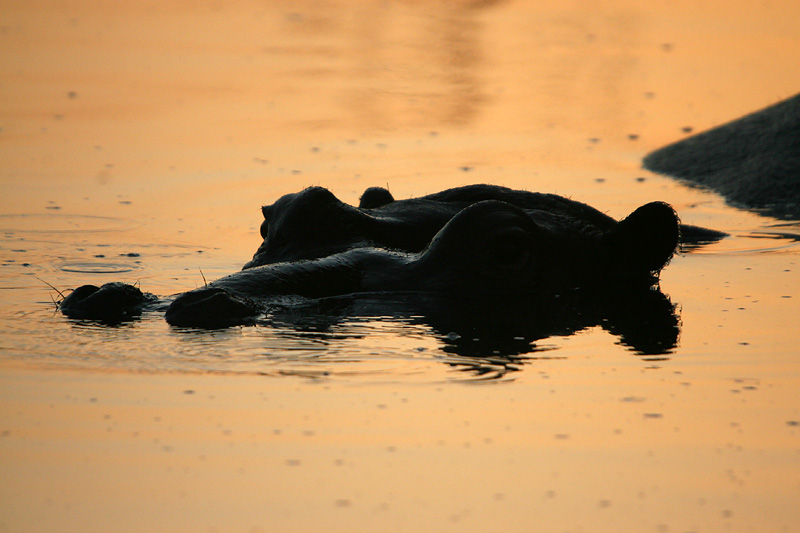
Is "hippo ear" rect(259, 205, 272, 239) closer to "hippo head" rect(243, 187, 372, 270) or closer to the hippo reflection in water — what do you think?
the hippo reflection in water

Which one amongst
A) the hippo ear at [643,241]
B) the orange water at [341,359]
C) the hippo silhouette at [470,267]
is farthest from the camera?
the hippo ear at [643,241]

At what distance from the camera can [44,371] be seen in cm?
538

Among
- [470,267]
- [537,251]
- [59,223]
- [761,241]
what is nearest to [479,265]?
[470,267]

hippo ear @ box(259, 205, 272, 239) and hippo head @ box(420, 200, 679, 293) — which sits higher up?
hippo ear @ box(259, 205, 272, 239)

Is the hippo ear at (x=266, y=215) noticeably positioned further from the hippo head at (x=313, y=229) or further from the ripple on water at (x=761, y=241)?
the ripple on water at (x=761, y=241)

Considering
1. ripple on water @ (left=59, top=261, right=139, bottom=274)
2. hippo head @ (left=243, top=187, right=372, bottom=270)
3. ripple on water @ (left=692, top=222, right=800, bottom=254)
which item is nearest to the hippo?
hippo head @ (left=243, top=187, right=372, bottom=270)

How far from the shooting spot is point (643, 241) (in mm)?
7609

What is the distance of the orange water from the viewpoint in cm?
404

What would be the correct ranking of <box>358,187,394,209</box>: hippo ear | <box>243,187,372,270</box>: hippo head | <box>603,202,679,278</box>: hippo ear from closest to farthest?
<box>243,187,372,270</box>: hippo head, <box>603,202,679,278</box>: hippo ear, <box>358,187,394,209</box>: hippo ear

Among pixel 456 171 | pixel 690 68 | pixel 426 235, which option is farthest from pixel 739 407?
pixel 690 68

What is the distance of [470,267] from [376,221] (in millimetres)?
812

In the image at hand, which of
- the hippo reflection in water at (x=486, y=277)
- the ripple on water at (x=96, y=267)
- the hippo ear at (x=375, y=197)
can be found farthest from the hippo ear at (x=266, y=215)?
the ripple on water at (x=96, y=267)

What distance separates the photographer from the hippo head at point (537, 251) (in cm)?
684

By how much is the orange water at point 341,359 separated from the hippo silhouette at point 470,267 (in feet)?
0.75
